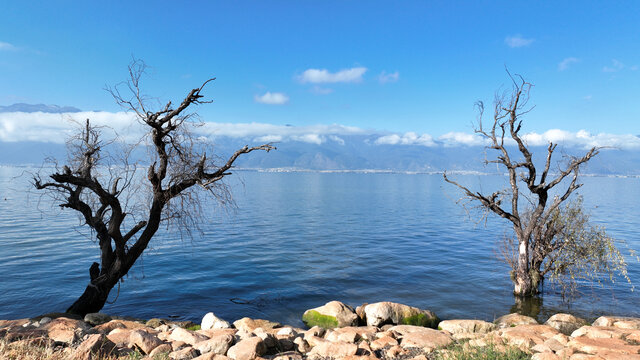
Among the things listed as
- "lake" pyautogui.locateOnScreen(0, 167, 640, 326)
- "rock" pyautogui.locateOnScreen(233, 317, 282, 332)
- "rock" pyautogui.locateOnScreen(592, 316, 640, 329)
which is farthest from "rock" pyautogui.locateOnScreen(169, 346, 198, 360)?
"rock" pyautogui.locateOnScreen(592, 316, 640, 329)

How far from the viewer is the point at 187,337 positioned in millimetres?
11516

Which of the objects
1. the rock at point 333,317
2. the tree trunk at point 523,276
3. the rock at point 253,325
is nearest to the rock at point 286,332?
the rock at point 253,325

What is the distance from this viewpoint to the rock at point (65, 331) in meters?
10.5

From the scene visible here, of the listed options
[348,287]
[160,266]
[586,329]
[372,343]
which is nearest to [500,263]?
[348,287]

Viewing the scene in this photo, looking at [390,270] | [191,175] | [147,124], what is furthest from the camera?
[390,270]

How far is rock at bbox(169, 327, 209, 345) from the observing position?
37.0 feet

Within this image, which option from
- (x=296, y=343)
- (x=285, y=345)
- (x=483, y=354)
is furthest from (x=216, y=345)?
(x=483, y=354)

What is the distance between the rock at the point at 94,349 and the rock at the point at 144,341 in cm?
95

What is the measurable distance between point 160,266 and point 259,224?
21892 mm

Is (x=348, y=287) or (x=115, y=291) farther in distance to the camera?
(x=348, y=287)

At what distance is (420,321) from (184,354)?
1068 centimetres

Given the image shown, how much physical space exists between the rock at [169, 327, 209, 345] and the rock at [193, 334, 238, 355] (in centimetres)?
51

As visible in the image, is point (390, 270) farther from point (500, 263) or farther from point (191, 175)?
point (191, 175)

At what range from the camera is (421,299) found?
821 inches
